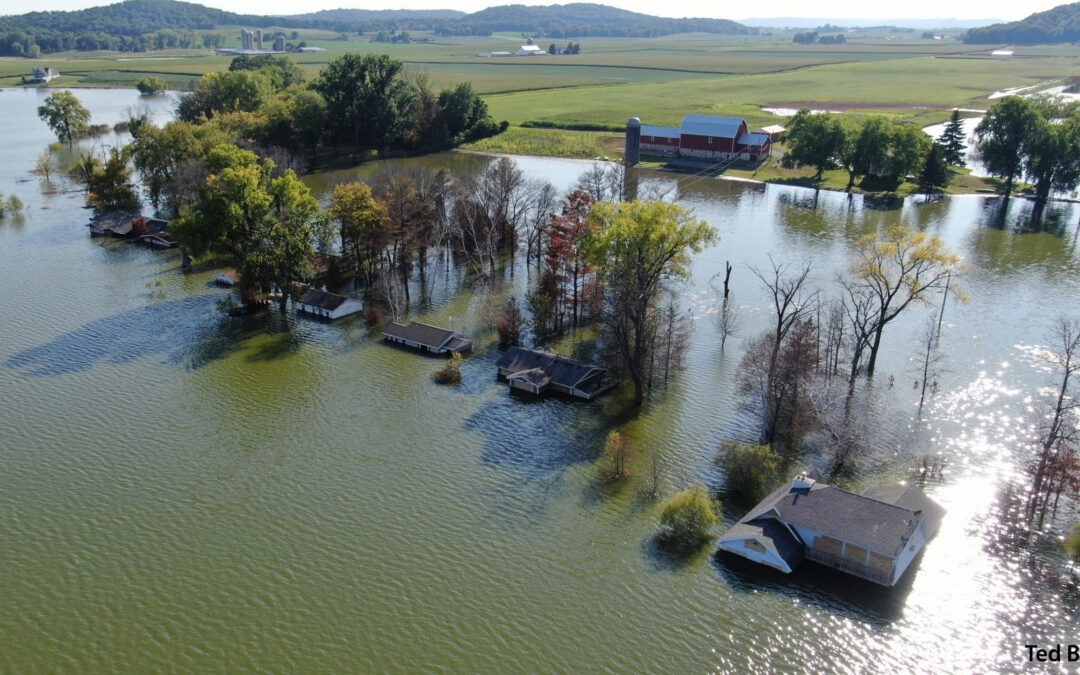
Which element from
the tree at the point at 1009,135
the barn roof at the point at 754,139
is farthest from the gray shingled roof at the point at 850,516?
the barn roof at the point at 754,139

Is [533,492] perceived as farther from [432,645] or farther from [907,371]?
[907,371]

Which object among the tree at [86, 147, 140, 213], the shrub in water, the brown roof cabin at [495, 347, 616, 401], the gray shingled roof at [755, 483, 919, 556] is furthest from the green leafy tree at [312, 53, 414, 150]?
the gray shingled roof at [755, 483, 919, 556]

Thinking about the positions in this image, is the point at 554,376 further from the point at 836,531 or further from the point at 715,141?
the point at 715,141

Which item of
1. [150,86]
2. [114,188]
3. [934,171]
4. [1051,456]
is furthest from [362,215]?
[150,86]

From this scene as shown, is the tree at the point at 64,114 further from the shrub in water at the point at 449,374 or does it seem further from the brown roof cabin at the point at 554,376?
the brown roof cabin at the point at 554,376

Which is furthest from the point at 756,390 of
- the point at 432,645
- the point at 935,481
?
the point at 432,645

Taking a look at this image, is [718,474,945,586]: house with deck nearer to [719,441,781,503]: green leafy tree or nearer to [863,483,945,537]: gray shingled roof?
[863,483,945,537]: gray shingled roof

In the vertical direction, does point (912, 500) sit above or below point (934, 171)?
below
